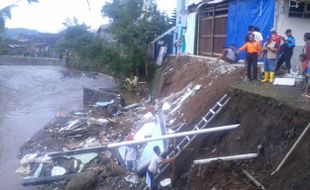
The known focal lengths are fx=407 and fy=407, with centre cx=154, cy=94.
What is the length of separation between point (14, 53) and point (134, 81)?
34.1 metres

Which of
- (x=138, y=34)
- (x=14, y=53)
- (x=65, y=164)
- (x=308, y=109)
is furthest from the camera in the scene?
(x=14, y=53)

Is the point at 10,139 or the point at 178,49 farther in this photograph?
the point at 178,49

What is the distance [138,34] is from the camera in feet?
94.1

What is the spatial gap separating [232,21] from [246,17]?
1190 mm

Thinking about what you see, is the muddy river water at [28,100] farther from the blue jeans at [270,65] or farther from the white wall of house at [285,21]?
the white wall of house at [285,21]

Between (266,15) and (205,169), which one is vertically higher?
(266,15)

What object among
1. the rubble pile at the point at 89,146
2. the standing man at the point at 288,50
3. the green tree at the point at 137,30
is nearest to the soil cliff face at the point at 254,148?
the rubble pile at the point at 89,146

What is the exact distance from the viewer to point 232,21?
56.6 feet

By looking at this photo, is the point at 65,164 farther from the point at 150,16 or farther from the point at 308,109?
the point at 150,16

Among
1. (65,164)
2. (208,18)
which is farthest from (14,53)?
(65,164)

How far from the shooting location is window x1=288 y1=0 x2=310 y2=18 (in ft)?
46.1

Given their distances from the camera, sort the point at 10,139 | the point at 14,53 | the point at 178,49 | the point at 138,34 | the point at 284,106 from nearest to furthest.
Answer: the point at 284,106
the point at 10,139
the point at 178,49
the point at 138,34
the point at 14,53

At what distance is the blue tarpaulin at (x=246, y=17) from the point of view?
47.3 feet

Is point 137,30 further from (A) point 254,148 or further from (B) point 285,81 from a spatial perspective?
(A) point 254,148
